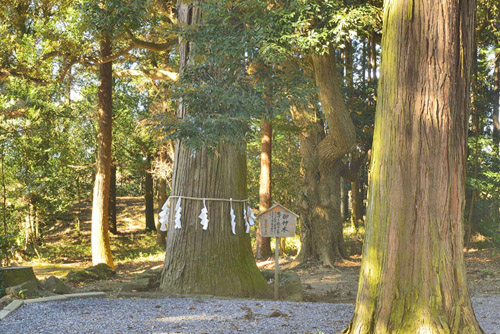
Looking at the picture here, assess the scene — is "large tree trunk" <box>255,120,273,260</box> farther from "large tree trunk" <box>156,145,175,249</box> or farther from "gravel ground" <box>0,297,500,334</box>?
"gravel ground" <box>0,297,500,334</box>

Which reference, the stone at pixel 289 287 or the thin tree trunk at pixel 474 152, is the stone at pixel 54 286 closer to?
the stone at pixel 289 287

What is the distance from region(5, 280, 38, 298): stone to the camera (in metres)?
6.36

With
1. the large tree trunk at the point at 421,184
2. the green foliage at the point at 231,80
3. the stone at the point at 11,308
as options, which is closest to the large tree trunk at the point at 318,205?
the green foliage at the point at 231,80

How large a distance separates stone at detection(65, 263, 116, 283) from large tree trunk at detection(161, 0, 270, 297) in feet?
9.60

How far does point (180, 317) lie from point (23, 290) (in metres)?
2.46

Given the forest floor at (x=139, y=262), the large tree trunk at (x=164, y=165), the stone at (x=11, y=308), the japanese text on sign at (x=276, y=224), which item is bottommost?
the forest floor at (x=139, y=262)

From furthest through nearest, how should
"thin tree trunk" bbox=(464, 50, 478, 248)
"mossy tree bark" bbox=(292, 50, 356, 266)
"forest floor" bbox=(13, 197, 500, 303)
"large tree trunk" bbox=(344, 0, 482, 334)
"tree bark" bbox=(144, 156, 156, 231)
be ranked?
"tree bark" bbox=(144, 156, 156, 231) < "thin tree trunk" bbox=(464, 50, 478, 248) < "mossy tree bark" bbox=(292, 50, 356, 266) < "forest floor" bbox=(13, 197, 500, 303) < "large tree trunk" bbox=(344, 0, 482, 334)

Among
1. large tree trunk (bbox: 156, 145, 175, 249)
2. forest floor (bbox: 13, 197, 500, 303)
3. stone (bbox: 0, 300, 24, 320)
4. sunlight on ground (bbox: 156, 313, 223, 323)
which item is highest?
large tree trunk (bbox: 156, 145, 175, 249)

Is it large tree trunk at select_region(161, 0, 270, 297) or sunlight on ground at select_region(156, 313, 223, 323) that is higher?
large tree trunk at select_region(161, 0, 270, 297)

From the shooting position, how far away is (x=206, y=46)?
635cm

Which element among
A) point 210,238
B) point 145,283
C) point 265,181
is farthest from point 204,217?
point 265,181

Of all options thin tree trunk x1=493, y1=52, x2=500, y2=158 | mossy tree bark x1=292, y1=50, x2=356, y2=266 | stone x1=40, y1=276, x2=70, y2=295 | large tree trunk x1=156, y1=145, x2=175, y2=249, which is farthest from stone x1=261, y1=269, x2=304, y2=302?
thin tree trunk x1=493, y1=52, x2=500, y2=158

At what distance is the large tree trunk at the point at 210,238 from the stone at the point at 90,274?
293cm

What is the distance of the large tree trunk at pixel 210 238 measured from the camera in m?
7.32
